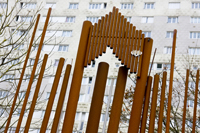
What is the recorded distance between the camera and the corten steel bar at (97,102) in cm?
458

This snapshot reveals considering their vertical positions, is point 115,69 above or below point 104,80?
above

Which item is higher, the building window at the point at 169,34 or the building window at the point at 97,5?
the building window at the point at 97,5

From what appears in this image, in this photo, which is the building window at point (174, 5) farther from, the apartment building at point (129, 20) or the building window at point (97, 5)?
the building window at point (97, 5)

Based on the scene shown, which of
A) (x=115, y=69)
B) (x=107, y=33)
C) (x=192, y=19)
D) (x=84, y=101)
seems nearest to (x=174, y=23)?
(x=192, y=19)

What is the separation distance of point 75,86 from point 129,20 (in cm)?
1958

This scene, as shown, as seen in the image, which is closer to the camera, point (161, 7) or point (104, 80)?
point (104, 80)

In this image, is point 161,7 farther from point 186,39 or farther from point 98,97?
point 98,97

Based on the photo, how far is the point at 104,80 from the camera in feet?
15.9

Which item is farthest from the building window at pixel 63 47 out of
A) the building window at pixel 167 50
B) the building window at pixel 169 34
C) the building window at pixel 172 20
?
the building window at pixel 172 20

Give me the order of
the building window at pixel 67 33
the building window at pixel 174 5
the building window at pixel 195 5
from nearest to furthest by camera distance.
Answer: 1. the building window at pixel 195 5
2. the building window at pixel 174 5
3. the building window at pixel 67 33

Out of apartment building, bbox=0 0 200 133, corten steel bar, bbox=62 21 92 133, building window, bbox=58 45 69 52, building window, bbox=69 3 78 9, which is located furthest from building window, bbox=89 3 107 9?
corten steel bar, bbox=62 21 92 133

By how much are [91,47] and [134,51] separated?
0.67m

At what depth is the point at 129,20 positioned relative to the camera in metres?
23.8

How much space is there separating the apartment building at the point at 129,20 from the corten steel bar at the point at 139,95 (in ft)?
50.8
